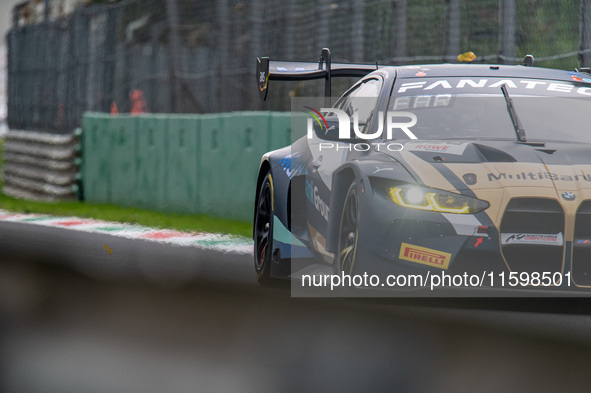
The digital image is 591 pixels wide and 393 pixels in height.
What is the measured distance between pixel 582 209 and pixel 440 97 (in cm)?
126

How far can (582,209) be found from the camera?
15.2ft

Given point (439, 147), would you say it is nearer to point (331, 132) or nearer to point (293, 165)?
point (331, 132)

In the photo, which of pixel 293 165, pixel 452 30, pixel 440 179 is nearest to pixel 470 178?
pixel 440 179

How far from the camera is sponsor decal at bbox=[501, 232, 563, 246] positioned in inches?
181

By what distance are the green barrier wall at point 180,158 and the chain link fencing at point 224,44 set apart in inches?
26.7

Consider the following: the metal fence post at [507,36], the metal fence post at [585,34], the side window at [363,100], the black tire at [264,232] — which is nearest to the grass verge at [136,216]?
the metal fence post at [507,36]

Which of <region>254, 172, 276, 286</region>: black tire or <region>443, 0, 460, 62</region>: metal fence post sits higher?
<region>443, 0, 460, 62</region>: metal fence post

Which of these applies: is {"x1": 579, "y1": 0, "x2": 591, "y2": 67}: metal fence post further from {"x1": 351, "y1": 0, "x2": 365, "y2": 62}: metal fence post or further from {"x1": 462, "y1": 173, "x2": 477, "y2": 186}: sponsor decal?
{"x1": 462, "y1": 173, "x2": 477, "y2": 186}: sponsor decal

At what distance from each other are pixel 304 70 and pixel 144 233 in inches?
185

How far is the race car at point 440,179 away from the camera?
4.62 m

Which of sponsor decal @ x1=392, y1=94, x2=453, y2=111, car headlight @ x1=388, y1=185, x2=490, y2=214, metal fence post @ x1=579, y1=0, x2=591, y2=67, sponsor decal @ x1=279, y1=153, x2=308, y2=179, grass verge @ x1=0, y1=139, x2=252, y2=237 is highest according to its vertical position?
metal fence post @ x1=579, y1=0, x2=591, y2=67

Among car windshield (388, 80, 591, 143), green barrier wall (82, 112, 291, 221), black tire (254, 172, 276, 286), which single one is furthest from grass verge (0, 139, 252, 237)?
car windshield (388, 80, 591, 143)

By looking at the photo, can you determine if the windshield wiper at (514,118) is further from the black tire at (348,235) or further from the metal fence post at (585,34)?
the metal fence post at (585,34)

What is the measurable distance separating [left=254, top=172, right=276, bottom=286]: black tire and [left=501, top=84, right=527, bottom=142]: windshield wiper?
1647 millimetres
